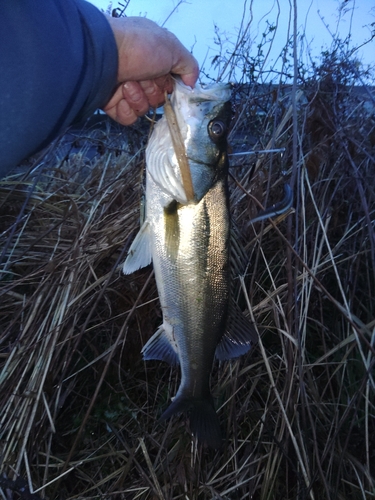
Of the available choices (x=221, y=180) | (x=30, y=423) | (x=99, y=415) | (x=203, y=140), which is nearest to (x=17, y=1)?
(x=203, y=140)

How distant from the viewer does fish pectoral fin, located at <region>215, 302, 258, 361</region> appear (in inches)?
70.0

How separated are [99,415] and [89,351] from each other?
0.40 meters

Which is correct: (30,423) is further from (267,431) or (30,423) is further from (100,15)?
(100,15)

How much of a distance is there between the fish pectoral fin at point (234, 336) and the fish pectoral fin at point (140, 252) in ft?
1.53

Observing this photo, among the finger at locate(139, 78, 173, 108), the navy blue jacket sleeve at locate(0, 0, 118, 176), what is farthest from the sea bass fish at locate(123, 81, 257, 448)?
the navy blue jacket sleeve at locate(0, 0, 118, 176)

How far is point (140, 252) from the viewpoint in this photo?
1.66 meters

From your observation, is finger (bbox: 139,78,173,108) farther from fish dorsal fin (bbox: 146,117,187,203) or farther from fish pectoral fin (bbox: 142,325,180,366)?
fish pectoral fin (bbox: 142,325,180,366)

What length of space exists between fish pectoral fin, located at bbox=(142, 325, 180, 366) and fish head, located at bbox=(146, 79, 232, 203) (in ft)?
2.04

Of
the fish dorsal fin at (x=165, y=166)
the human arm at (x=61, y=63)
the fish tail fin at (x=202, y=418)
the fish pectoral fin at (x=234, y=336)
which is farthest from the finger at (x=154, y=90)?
the fish tail fin at (x=202, y=418)

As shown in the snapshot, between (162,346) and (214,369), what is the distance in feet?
2.48

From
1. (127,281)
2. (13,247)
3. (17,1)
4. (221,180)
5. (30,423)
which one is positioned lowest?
(30,423)

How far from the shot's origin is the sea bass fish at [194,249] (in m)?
1.57

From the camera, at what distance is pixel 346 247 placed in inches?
107

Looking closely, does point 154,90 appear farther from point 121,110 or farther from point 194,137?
point 194,137
